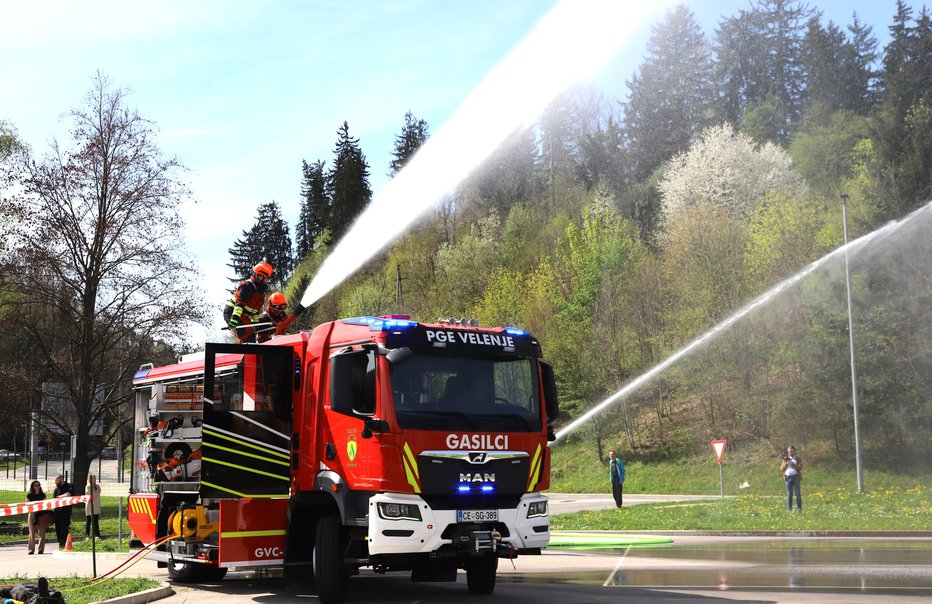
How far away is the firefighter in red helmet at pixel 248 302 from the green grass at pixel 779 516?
1264 cm

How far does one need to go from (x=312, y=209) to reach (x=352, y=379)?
103 metres

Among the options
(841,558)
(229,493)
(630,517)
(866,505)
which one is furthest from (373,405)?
(866,505)

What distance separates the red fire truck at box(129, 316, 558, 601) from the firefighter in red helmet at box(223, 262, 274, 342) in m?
1.31

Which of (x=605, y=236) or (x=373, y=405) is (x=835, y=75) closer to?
(x=605, y=236)

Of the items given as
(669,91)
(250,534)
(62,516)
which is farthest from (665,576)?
(669,91)

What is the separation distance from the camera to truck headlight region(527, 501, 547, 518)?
12.2 m

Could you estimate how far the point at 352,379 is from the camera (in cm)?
1174

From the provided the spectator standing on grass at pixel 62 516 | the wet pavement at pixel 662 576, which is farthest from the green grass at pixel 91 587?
the spectator standing on grass at pixel 62 516

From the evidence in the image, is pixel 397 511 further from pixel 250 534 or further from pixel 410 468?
pixel 250 534

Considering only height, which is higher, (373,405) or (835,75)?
(835,75)

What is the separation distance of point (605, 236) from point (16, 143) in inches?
1253

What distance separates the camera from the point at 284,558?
1280 cm

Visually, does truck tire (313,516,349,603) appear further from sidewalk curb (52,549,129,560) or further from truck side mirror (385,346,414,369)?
sidewalk curb (52,549,129,560)

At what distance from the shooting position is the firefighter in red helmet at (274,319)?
49.0 feet
